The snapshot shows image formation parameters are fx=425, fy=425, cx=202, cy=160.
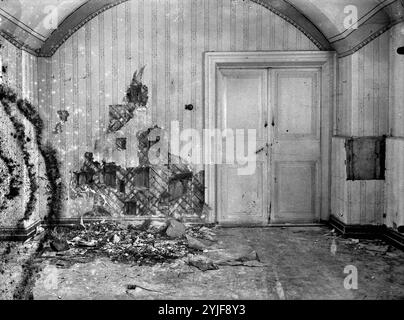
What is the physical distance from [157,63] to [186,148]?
1.14 metres

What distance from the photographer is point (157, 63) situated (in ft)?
17.7

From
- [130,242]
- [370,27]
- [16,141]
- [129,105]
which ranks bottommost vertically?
[130,242]

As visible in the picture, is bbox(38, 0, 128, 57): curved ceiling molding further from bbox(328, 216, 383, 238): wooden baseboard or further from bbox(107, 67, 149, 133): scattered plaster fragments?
bbox(328, 216, 383, 238): wooden baseboard

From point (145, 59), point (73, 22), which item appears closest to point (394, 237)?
point (145, 59)

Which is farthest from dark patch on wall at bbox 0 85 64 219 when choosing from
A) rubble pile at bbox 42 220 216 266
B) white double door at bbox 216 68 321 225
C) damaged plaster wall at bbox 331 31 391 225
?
damaged plaster wall at bbox 331 31 391 225

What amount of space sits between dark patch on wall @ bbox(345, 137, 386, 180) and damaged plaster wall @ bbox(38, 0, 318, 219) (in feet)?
4.49

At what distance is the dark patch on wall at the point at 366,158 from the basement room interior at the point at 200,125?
0.02 meters

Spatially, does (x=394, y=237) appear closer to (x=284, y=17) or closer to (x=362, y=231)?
(x=362, y=231)

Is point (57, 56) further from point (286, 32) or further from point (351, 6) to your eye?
point (351, 6)

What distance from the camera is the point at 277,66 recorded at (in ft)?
17.9

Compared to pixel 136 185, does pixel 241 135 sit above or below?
above

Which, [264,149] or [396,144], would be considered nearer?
[396,144]

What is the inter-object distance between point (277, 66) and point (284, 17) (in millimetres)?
607

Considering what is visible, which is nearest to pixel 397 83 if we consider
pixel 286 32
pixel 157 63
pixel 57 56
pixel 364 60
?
pixel 364 60
